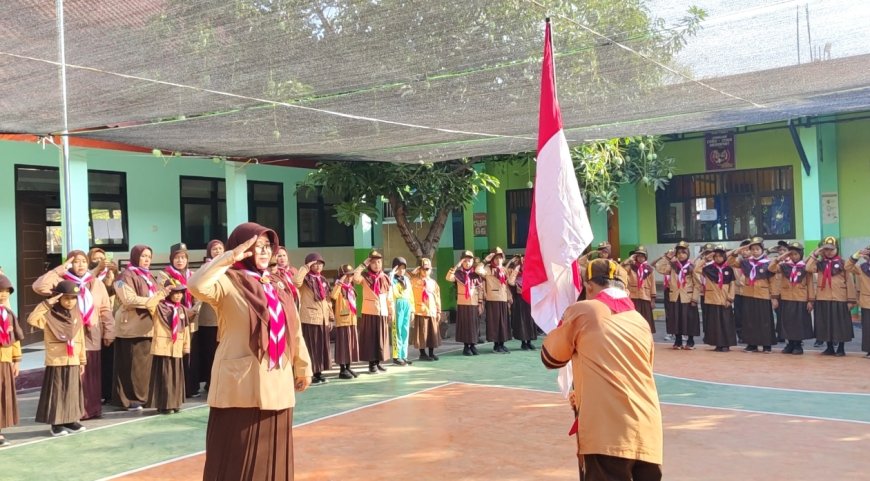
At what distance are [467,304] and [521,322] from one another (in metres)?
1.08

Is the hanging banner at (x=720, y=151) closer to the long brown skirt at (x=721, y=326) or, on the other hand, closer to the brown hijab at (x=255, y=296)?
the long brown skirt at (x=721, y=326)

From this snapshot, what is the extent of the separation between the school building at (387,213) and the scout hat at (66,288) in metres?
2.70

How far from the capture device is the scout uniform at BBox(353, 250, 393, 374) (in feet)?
30.2

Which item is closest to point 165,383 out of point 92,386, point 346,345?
point 92,386

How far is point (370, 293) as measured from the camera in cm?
940

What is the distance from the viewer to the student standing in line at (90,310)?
636cm

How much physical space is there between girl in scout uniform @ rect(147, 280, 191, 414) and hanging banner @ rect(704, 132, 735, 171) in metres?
11.1

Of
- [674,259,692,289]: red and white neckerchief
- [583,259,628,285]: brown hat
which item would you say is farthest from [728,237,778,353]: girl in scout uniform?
[583,259,628,285]: brown hat

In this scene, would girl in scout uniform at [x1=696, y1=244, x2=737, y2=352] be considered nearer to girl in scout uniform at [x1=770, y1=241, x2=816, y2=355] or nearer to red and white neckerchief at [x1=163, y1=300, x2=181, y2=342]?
girl in scout uniform at [x1=770, y1=241, x2=816, y2=355]

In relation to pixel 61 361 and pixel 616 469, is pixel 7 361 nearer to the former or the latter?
pixel 61 361

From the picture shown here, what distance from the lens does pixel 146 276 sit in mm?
7258

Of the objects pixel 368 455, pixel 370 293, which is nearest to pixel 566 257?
pixel 368 455

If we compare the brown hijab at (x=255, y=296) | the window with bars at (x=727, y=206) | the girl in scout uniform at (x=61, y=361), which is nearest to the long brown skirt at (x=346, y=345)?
the girl in scout uniform at (x=61, y=361)

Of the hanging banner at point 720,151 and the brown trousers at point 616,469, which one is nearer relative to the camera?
the brown trousers at point 616,469
